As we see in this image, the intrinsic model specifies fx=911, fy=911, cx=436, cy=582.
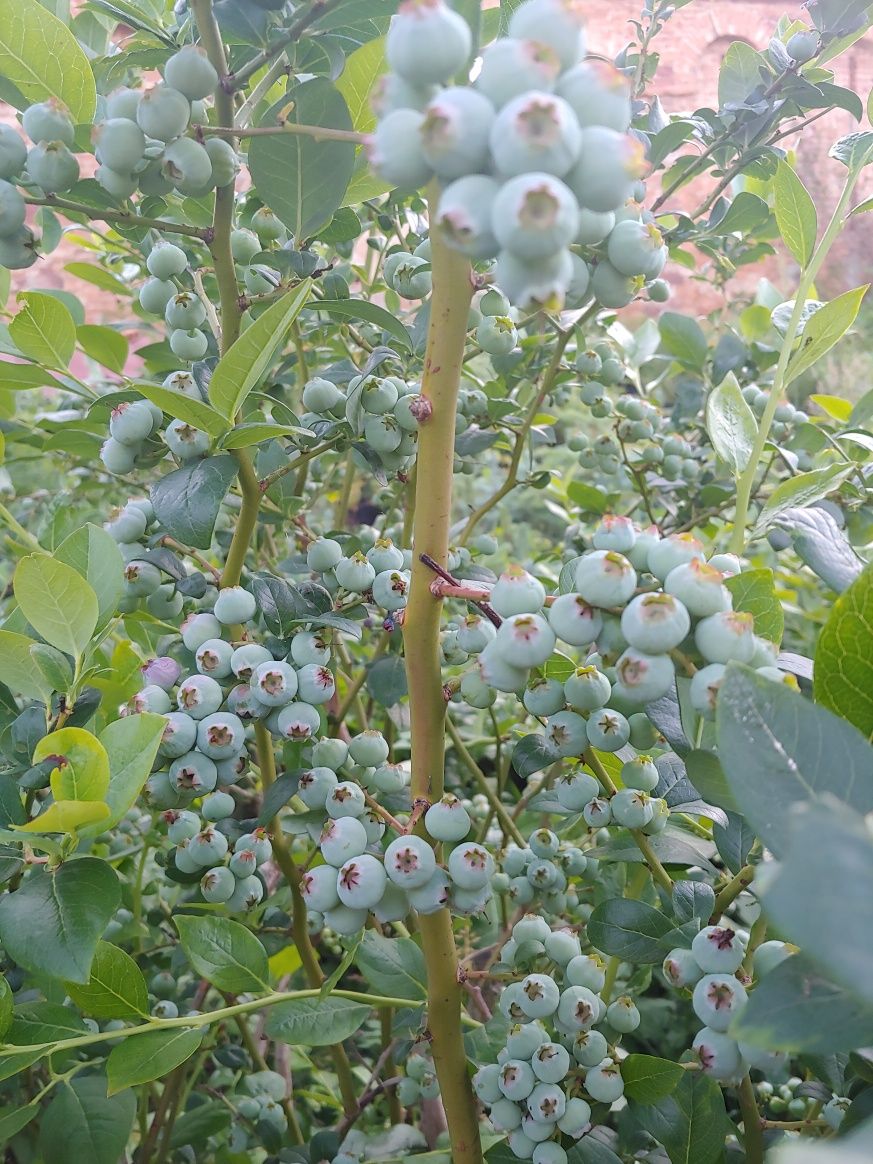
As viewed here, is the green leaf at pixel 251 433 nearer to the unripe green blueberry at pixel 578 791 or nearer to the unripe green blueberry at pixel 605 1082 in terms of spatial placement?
the unripe green blueberry at pixel 578 791

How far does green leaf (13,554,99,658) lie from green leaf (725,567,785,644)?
1.24ft

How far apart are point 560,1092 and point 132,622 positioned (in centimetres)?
60

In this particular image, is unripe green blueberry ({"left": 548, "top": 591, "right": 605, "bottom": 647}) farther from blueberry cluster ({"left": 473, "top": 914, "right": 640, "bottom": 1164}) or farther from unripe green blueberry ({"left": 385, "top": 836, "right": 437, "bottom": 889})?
blueberry cluster ({"left": 473, "top": 914, "right": 640, "bottom": 1164})

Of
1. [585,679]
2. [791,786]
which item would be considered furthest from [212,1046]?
[791,786]

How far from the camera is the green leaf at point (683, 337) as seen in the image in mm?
1160

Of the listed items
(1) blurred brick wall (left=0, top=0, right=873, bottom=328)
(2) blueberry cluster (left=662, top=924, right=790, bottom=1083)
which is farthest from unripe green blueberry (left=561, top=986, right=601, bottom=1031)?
(1) blurred brick wall (left=0, top=0, right=873, bottom=328)

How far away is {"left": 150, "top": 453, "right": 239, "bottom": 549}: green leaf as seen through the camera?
0.56 metres

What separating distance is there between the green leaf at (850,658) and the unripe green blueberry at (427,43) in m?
0.26

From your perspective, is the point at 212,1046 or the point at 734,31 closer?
the point at 212,1046

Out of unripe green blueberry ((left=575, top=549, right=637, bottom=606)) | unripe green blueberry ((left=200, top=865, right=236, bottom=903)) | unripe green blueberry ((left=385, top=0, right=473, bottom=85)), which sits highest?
unripe green blueberry ((left=385, top=0, right=473, bottom=85))

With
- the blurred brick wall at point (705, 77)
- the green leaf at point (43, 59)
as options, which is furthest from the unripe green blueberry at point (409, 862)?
the blurred brick wall at point (705, 77)

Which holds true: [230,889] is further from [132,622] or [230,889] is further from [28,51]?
[28,51]

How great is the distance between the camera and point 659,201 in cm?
90

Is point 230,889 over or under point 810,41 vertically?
under
